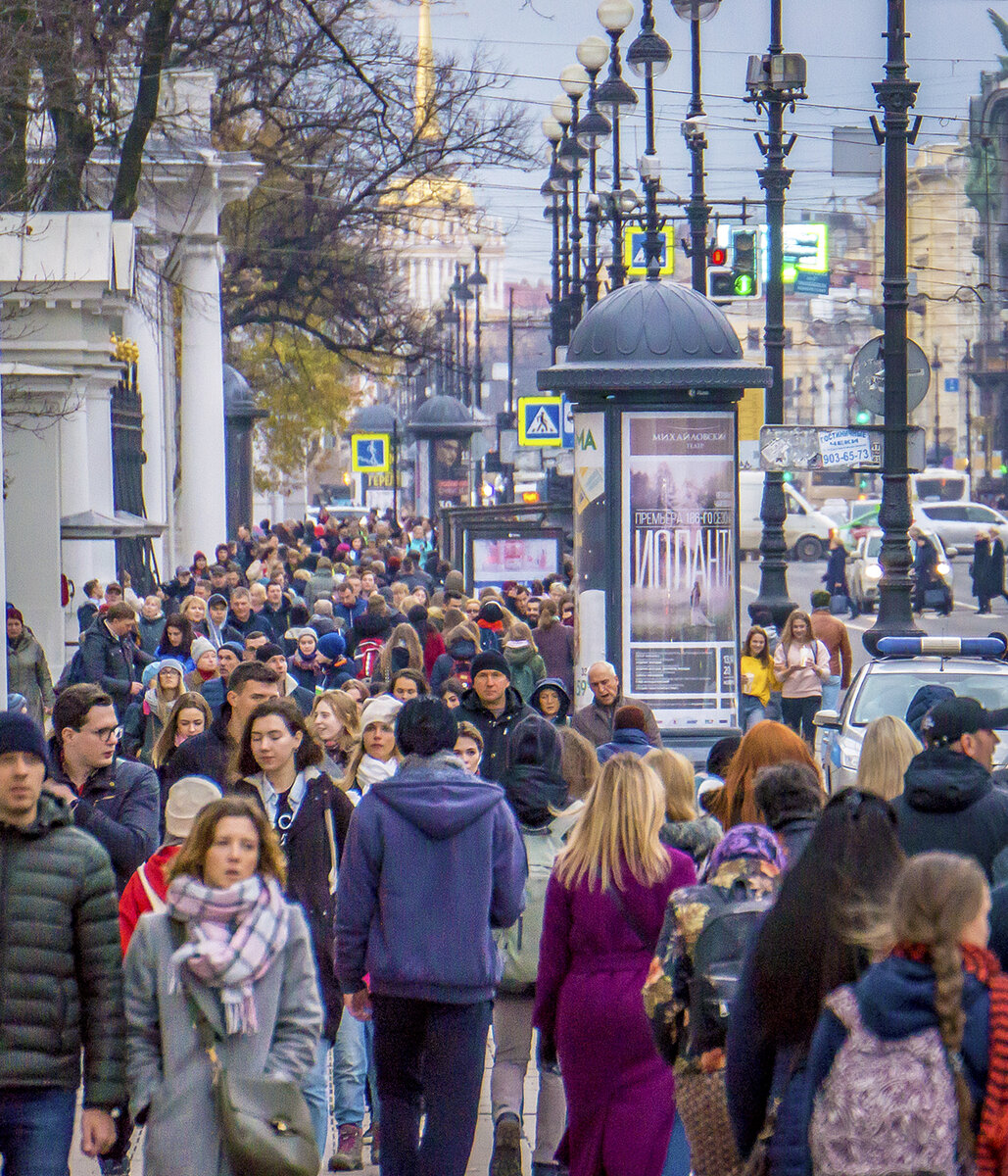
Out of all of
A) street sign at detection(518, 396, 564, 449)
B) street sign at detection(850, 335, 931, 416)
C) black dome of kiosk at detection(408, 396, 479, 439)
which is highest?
black dome of kiosk at detection(408, 396, 479, 439)

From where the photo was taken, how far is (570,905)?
577cm

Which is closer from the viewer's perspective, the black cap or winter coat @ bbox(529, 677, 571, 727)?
the black cap

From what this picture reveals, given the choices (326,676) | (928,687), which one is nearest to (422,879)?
(928,687)

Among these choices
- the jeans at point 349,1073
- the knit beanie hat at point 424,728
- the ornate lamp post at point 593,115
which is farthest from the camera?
the ornate lamp post at point 593,115

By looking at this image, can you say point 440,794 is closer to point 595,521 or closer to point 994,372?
point 595,521

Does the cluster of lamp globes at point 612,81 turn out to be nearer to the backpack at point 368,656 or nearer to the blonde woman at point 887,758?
the backpack at point 368,656

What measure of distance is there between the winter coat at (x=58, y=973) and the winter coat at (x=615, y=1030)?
55.1 inches

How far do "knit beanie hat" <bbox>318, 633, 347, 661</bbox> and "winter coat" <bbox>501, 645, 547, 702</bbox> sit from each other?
3.64 feet

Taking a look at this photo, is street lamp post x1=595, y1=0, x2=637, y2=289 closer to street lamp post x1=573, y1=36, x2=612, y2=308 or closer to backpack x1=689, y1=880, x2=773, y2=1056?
street lamp post x1=573, y1=36, x2=612, y2=308

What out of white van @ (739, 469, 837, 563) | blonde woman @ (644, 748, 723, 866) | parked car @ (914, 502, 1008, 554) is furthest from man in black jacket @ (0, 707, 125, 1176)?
white van @ (739, 469, 837, 563)

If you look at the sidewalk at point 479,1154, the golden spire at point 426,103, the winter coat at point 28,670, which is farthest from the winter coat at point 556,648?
the golden spire at point 426,103

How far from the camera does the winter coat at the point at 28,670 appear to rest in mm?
14289

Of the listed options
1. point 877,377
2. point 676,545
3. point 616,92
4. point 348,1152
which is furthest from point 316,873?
point 616,92

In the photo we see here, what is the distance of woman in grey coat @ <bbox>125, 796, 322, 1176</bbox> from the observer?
15.1ft
